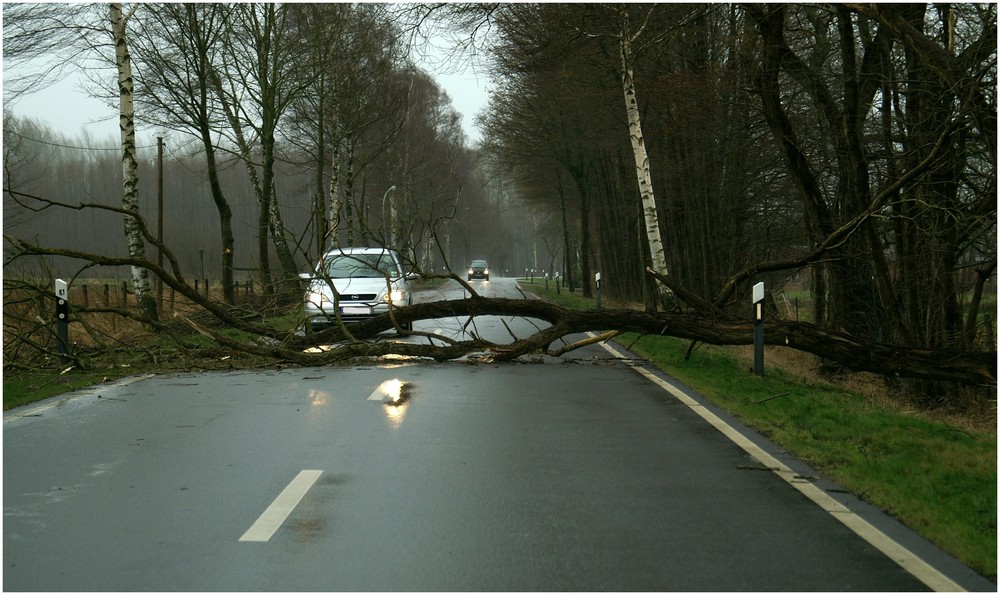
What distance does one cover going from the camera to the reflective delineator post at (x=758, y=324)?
12.8 m

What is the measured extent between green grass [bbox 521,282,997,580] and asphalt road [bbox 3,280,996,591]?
0.23 meters

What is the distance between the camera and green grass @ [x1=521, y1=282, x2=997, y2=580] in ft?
18.7

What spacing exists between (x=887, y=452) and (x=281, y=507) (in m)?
4.79

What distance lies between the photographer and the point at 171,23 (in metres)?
28.1

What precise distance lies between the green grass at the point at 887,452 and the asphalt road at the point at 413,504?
232mm

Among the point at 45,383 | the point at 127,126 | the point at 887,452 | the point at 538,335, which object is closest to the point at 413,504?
the point at 887,452

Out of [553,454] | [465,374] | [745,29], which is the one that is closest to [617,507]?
[553,454]

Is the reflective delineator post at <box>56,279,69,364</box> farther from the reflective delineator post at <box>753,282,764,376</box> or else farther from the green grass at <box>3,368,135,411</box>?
the reflective delineator post at <box>753,282,764,376</box>

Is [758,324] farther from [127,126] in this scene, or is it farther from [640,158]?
[127,126]

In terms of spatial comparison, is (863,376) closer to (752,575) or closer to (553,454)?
(553,454)

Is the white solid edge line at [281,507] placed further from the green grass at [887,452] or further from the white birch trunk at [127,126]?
the white birch trunk at [127,126]

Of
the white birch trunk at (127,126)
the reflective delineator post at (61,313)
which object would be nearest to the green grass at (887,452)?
the reflective delineator post at (61,313)

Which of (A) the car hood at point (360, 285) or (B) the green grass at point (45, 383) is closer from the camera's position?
(B) the green grass at point (45, 383)

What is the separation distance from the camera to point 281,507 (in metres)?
6.05
